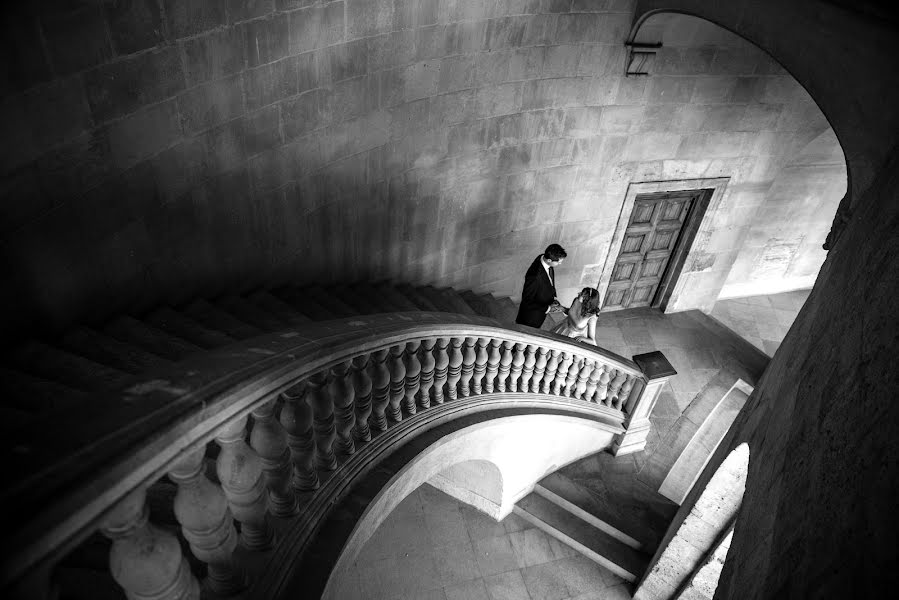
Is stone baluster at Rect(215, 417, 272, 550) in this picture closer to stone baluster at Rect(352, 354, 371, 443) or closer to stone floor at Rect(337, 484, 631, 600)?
stone baluster at Rect(352, 354, 371, 443)

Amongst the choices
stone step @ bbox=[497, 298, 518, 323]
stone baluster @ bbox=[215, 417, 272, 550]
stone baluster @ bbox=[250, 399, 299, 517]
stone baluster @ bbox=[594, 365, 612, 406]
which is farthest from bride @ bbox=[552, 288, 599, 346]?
stone baluster @ bbox=[215, 417, 272, 550]

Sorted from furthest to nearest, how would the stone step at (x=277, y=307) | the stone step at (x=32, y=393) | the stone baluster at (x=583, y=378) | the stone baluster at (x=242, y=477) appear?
the stone baluster at (x=583, y=378) → the stone step at (x=277, y=307) → the stone step at (x=32, y=393) → the stone baluster at (x=242, y=477)

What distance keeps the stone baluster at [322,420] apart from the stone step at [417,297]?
13.2 ft

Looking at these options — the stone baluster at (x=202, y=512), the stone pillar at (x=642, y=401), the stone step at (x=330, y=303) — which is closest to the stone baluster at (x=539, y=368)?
the stone pillar at (x=642, y=401)

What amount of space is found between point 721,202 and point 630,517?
5.27 metres

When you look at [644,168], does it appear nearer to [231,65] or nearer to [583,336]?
[583,336]

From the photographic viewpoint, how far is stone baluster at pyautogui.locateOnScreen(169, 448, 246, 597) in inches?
75.7

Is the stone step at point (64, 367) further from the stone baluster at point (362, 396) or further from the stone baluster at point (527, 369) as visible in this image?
the stone baluster at point (527, 369)

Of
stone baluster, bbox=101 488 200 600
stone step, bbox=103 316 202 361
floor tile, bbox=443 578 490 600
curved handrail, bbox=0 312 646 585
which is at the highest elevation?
curved handrail, bbox=0 312 646 585

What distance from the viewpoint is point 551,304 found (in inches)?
285

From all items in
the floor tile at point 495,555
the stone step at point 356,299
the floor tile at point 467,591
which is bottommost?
the floor tile at point 495,555

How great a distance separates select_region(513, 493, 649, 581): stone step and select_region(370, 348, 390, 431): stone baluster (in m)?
4.44

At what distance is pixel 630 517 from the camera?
24.3 ft

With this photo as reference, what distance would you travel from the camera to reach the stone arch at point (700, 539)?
5.57m
